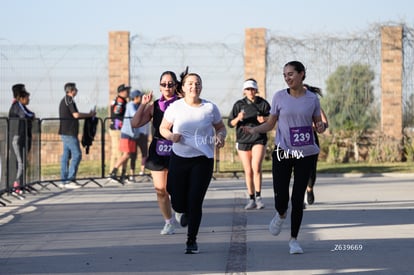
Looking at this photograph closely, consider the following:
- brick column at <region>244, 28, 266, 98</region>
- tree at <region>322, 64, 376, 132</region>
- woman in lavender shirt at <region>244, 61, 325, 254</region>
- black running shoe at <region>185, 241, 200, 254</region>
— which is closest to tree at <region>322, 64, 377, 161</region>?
tree at <region>322, 64, 376, 132</region>

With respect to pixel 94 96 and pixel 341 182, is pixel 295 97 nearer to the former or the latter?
pixel 341 182

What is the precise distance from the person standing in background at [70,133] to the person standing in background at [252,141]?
5.50 m

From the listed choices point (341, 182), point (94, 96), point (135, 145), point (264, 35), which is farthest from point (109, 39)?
point (341, 182)

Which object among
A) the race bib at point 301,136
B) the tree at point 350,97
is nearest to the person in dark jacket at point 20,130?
the race bib at point 301,136

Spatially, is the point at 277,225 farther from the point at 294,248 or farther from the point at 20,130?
the point at 20,130

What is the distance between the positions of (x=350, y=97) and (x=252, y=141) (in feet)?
43.0

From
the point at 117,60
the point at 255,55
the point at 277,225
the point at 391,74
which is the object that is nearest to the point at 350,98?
the point at 391,74

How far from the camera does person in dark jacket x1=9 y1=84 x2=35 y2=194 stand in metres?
17.3

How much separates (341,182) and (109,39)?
8.59m

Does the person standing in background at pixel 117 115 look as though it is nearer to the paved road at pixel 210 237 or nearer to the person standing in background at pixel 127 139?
the person standing in background at pixel 127 139

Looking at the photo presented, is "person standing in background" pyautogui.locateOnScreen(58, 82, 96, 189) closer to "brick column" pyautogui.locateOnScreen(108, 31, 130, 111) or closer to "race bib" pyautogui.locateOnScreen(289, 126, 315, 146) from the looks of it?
"brick column" pyautogui.locateOnScreen(108, 31, 130, 111)

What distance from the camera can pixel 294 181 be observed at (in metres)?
10.5

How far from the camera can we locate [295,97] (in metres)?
10.6

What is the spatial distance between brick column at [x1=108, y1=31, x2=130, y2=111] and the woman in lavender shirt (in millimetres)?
16747
